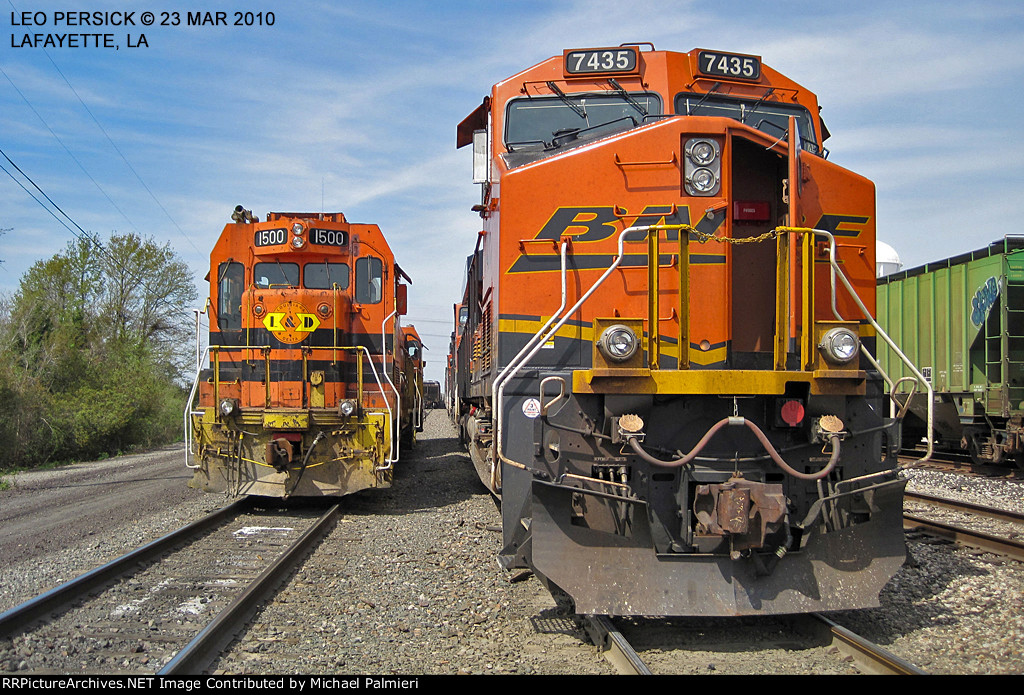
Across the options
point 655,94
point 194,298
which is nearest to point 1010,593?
point 655,94

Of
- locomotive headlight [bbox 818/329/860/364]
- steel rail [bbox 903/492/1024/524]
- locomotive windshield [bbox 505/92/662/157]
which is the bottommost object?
steel rail [bbox 903/492/1024/524]

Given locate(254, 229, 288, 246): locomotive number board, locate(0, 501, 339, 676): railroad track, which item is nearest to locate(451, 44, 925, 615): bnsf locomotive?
locate(0, 501, 339, 676): railroad track

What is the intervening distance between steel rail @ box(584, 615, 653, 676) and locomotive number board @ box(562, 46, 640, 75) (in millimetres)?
3978

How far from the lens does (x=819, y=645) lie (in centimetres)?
432

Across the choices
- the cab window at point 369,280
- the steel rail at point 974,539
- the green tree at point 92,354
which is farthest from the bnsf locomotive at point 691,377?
the green tree at point 92,354

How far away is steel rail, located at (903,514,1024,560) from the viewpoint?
21.4ft

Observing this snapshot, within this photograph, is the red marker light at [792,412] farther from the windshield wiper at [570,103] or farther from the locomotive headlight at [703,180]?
the windshield wiper at [570,103]

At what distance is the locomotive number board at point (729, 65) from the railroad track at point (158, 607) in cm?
514

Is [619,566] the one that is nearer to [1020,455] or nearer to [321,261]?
[321,261]

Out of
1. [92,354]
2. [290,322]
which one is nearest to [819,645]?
[290,322]

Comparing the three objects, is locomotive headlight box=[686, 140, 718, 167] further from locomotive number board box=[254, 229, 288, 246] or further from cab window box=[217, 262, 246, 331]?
cab window box=[217, 262, 246, 331]

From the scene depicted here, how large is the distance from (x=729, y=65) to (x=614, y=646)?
170 inches

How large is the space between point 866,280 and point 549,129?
2590mm

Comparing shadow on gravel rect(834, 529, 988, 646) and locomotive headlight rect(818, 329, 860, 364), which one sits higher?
locomotive headlight rect(818, 329, 860, 364)
